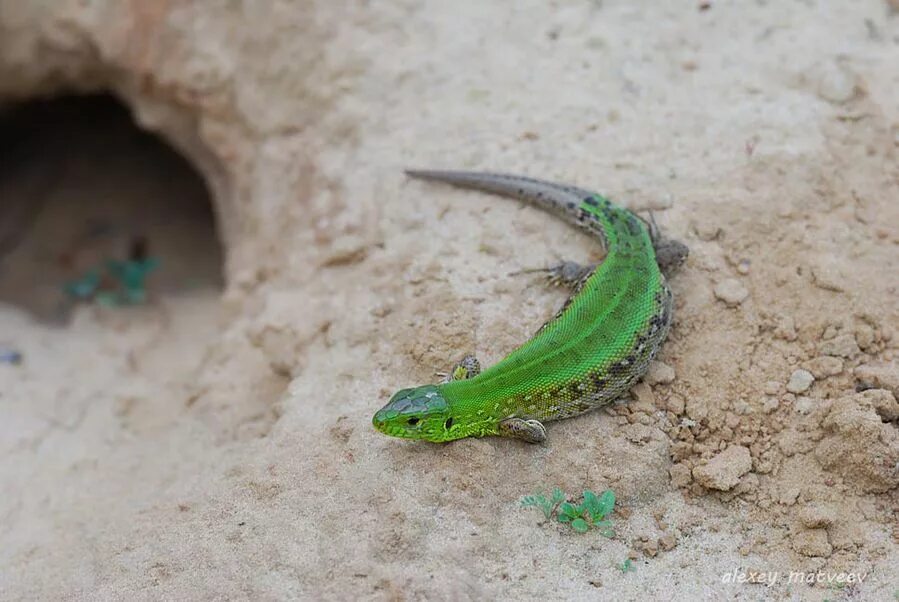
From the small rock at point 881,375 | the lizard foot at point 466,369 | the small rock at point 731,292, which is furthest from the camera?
the small rock at point 731,292

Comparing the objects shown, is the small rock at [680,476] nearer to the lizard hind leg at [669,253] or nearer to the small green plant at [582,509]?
the small green plant at [582,509]

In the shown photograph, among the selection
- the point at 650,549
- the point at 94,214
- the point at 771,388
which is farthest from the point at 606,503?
the point at 94,214

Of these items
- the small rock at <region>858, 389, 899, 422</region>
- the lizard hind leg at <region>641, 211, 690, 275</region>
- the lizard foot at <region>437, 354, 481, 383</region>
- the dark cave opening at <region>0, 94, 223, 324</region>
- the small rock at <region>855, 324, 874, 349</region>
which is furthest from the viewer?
the dark cave opening at <region>0, 94, 223, 324</region>

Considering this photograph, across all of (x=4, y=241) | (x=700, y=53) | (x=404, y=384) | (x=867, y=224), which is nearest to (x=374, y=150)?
(x=404, y=384)

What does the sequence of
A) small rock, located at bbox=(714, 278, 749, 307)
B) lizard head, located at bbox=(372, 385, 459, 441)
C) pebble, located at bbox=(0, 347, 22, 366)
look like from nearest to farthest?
lizard head, located at bbox=(372, 385, 459, 441), small rock, located at bbox=(714, 278, 749, 307), pebble, located at bbox=(0, 347, 22, 366)

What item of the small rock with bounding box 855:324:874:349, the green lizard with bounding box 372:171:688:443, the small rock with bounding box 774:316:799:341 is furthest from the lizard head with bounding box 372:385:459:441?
the small rock with bounding box 855:324:874:349

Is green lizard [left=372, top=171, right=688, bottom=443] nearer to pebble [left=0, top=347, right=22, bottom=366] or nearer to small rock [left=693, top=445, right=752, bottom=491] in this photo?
small rock [left=693, top=445, right=752, bottom=491]

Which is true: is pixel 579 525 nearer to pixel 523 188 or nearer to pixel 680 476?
pixel 680 476

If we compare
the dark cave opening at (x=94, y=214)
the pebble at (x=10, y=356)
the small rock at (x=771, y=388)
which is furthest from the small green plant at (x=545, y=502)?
the dark cave opening at (x=94, y=214)
